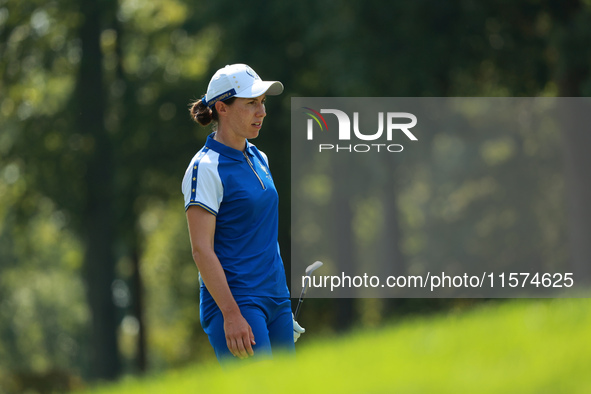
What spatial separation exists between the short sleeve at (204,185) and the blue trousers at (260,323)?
1.63ft

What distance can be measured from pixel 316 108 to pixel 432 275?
4764mm

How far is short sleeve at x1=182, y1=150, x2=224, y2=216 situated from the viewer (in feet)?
14.2

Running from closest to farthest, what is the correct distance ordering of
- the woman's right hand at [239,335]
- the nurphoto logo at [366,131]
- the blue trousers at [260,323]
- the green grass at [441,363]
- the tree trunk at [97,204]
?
the green grass at [441,363]
the woman's right hand at [239,335]
the blue trousers at [260,323]
the nurphoto logo at [366,131]
the tree trunk at [97,204]

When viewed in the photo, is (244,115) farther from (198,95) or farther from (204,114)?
(198,95)

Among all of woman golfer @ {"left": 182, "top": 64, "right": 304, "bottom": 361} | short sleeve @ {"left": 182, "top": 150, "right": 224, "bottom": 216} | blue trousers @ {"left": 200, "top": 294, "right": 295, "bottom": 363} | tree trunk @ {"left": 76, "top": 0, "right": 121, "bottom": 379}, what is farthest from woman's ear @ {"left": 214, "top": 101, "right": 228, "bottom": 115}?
tree trunk @ {"left": 76, "top": 0, "right": 121, "bottom": 379}

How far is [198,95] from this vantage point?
61.0 ft

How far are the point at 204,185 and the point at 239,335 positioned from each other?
75 centimetres

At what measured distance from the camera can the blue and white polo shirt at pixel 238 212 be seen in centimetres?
440

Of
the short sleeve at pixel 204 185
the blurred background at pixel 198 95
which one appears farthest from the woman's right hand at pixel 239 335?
the blurred background at pixel 198 95

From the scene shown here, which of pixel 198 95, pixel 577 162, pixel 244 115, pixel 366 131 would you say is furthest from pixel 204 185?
pixel 198 95

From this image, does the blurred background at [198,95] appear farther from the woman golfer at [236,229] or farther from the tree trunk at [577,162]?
the woman golfer at [236,229]

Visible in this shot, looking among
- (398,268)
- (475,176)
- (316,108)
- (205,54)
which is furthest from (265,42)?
(475,176)

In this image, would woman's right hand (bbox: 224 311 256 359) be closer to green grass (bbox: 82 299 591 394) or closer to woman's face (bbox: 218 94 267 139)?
green grass (bbox: 82 299 591 394)

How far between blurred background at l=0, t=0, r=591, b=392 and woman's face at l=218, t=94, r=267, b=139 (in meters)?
6.95
